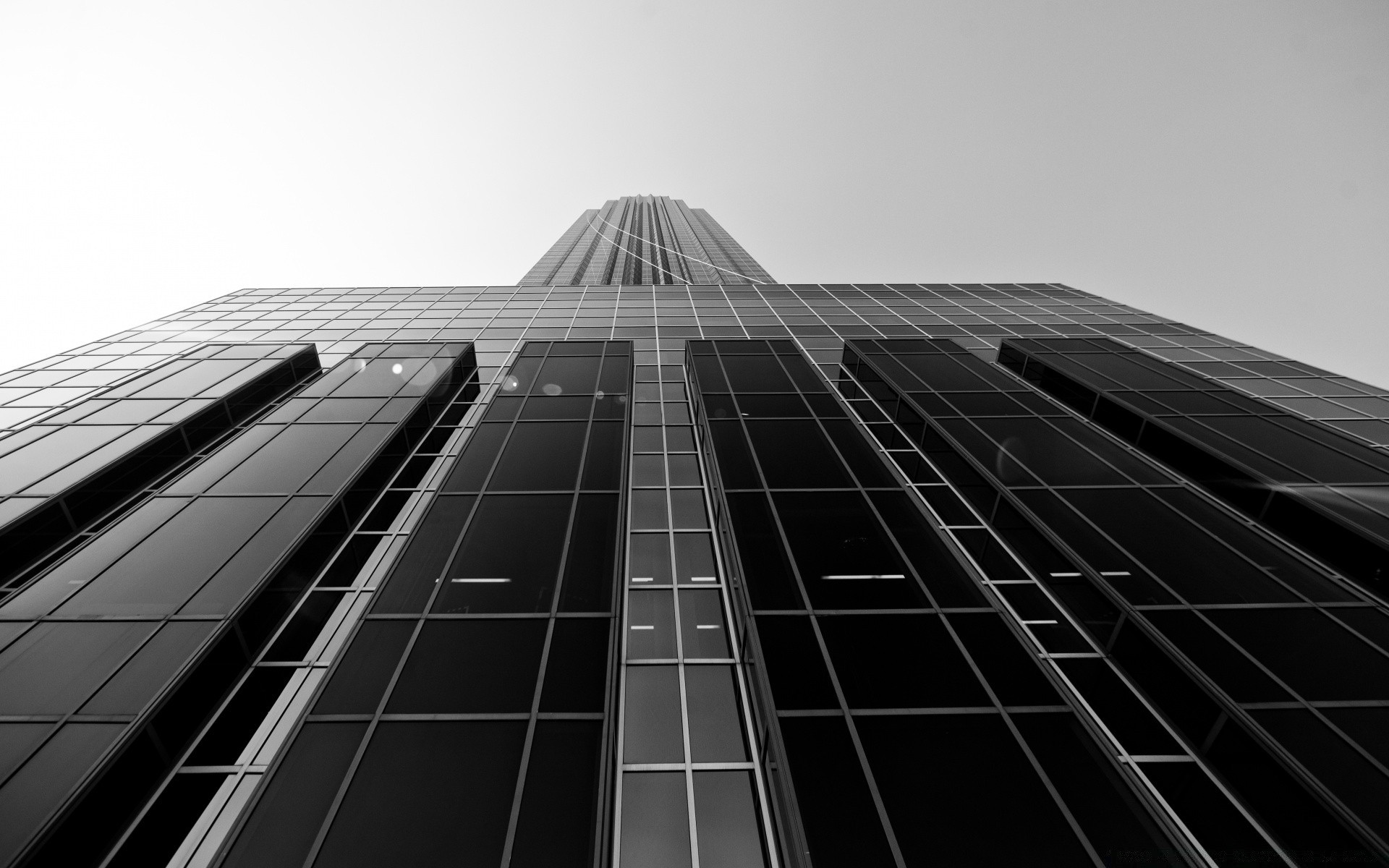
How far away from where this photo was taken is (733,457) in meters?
13.0

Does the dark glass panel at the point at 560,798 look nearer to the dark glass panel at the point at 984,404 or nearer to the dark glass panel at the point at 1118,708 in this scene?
the dark glass panel at the point at 1118,708

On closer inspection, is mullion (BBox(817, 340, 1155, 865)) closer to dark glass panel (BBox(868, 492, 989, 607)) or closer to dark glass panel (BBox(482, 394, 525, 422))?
dark glass panel (BBox(868, 492, 989, 607))

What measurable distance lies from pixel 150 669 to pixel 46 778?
1585 mm

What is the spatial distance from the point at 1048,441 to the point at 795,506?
26.8ft

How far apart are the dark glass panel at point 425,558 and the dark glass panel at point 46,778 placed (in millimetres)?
3384

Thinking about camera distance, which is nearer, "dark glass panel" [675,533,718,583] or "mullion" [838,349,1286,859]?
"mullion" [838,349,1286,859]

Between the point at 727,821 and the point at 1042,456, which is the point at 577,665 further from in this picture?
the point at 1042,456

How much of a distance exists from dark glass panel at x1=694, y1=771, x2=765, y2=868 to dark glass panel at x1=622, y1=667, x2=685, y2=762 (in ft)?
1.92

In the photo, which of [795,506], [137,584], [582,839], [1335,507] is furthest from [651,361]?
[1335,507]

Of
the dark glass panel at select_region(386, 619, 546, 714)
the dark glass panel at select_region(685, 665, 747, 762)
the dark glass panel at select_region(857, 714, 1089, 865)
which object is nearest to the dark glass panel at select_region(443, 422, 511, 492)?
the dark glass panel at select_region(386, 619, 546, 714)

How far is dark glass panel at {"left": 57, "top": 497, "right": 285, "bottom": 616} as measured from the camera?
8.73m

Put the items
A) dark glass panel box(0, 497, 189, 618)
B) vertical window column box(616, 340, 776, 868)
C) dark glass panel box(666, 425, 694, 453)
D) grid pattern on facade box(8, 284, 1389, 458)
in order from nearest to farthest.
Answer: vertical window column box(616, 340, 776, 868) → dark glass panel box(0, 497, 189, 618) → dark glass panel box(666, 425, 694, 453) → grid pattern on facade box(8, 284, 1389, 458)

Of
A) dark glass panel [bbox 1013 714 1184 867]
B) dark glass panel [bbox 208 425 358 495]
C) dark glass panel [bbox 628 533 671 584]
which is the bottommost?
dark glass panel [bbox 1013 714 1184 867]

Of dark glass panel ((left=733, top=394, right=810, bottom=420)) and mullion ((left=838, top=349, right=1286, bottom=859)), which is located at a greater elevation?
dark glass panel ((left=733, top=394, right=810, bottom=420))
